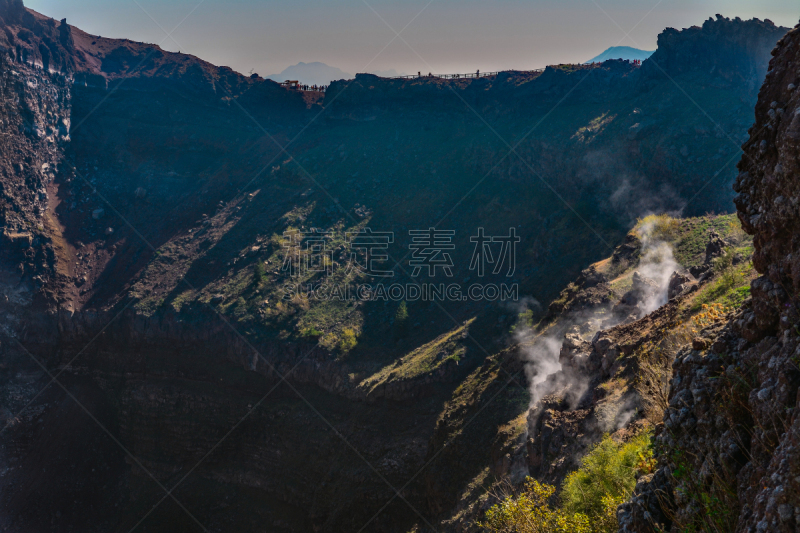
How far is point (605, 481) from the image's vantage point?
27.9 feet

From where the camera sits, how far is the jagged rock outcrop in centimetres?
432

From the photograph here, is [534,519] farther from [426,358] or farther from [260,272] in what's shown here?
[260,272]

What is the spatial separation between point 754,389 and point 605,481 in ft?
14.9

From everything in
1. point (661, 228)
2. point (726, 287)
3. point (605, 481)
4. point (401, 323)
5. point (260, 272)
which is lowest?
point (605, 481)

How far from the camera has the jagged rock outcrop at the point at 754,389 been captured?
14.2ft

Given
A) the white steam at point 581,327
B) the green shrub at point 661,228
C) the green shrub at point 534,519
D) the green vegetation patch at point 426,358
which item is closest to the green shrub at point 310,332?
the green vegetation patch at point 426,358

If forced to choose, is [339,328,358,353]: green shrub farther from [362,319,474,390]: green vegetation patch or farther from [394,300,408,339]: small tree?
[362,319,474,390]: green vegetation patch

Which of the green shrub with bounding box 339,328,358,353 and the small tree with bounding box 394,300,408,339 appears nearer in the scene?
the green shrub with bounding box 339,328,358,353

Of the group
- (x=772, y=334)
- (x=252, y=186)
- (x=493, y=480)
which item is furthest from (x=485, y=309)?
(x=252, y=186)

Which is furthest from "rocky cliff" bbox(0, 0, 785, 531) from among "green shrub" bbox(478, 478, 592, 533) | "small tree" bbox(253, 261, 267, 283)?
"green shrub" bbox(478, 478, 592, 533)

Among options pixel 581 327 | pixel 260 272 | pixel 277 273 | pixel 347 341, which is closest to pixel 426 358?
pixel 347 341

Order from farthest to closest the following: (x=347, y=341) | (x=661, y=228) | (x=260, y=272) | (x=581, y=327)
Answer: (x=260, y=272) < (x=347, y=341) < (x=661, y=228) < (x=581, y=327)

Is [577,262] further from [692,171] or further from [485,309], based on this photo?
[692,171]

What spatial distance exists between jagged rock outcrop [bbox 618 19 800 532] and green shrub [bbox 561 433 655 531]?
187 cm
